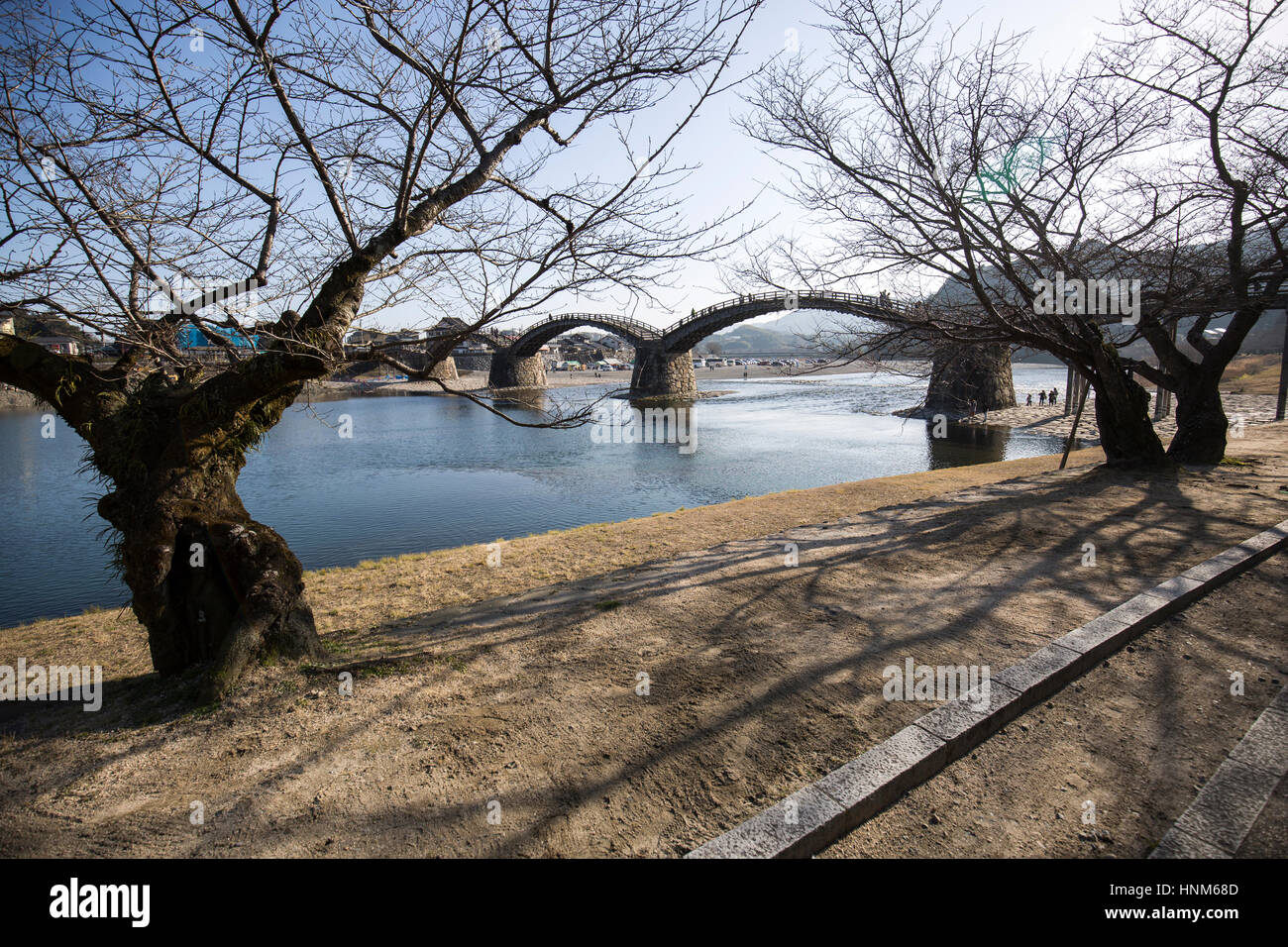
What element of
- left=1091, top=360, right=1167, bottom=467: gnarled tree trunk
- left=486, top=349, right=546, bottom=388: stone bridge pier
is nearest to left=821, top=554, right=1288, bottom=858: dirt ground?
left=1091, top=360, right=1167, bottom=467: gnarled tree trunk

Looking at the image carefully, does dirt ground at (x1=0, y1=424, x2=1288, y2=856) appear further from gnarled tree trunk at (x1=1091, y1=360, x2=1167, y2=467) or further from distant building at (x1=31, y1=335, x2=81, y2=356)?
gnarled tree trunk at (x1=1091, y1=360, x2=1167, y2=467)

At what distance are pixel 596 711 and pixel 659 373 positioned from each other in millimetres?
54729

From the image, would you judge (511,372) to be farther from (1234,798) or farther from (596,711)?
(1234,798)

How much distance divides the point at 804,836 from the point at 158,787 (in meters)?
3.23

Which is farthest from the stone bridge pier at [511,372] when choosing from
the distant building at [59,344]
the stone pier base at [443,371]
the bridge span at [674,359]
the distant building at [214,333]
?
the distant building at [59,344]

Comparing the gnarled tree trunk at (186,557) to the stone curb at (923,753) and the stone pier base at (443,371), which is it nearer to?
the stone pier base at (443,371)

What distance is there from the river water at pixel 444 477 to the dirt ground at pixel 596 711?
239 cm

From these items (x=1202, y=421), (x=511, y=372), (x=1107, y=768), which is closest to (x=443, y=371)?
(x=511, y=372)

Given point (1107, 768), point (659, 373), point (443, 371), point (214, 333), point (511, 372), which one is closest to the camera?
point (1107, 768)

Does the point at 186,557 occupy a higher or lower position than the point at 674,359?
lower

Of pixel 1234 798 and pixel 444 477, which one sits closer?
pixel 1234 798

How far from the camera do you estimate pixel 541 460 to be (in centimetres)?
2592

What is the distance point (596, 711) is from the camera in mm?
3893
